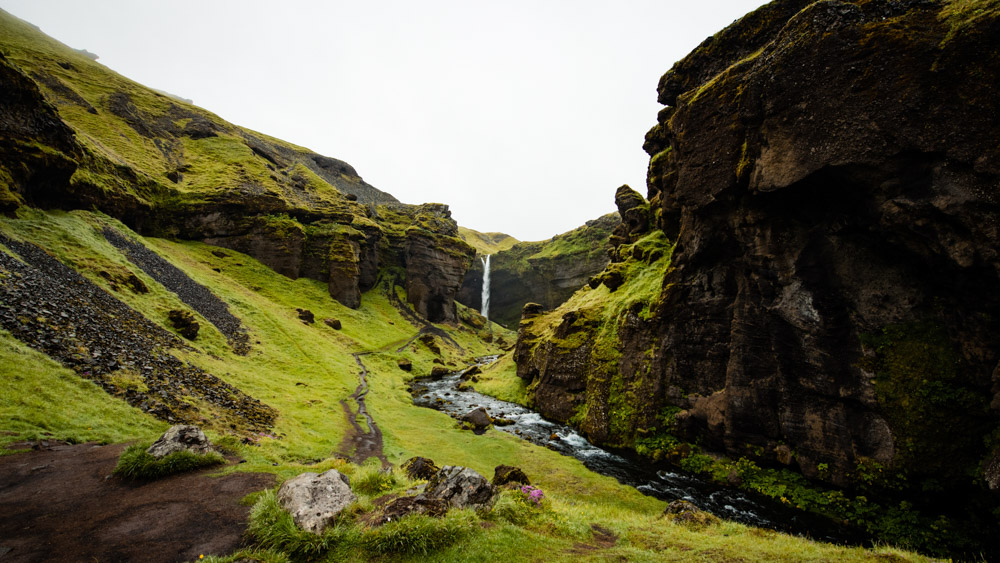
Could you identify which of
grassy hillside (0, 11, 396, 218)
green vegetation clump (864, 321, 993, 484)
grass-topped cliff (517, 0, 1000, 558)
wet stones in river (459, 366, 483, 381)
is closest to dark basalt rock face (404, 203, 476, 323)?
grassy hillside (0, 11, 396, 218)

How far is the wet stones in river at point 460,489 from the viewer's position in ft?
34.9

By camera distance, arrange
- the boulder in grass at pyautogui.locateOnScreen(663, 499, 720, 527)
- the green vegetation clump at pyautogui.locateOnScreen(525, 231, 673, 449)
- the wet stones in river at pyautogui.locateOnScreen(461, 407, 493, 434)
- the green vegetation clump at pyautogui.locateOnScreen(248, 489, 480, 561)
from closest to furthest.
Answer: the green vegetation clump at pyautogui.locateOnScreen(248, 489, 480, 561) → the boulder in grass at pyautogui.locateOnScreen(663, 499, 720, 527) → the green vegetation clump at pyautogui.locateOnScreen(525, 231, 673, 449) → the wet stones in river at pyautogui.locateOnScreen(461, 407, 493, 434)

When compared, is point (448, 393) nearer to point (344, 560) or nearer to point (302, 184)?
point (344, 560)

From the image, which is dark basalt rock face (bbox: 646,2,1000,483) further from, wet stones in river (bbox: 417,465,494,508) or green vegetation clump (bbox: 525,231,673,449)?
wet stones in river (bbox: 417,465,494,508)

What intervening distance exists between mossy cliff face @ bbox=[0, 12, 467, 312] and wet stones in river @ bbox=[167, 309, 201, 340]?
14.0 meters

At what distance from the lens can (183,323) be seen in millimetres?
28875

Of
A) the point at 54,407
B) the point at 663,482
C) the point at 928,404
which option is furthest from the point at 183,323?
the point at 928,404

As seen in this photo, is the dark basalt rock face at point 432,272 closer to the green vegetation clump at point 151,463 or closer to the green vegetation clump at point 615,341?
the green vegetation clump at point 615,341

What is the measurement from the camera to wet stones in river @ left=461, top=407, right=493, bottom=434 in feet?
102

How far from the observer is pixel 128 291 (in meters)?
28.1

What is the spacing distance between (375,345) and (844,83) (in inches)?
2606

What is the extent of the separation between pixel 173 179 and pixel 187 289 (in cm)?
4841

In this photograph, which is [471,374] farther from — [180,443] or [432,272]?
[432,272]

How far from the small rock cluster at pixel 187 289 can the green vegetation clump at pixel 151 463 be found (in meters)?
24.5
